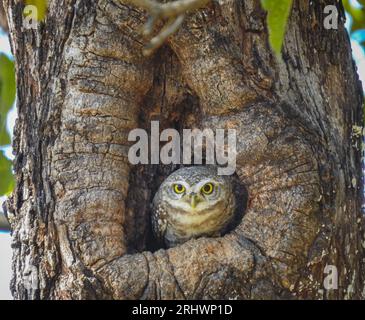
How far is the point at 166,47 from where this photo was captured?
3041mm

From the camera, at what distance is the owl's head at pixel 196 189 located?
3.33 meters

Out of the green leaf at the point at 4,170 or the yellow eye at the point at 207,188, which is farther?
the yellow eye at the point at 207,188

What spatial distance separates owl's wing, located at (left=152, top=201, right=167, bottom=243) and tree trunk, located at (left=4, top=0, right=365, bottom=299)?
0.85 feet

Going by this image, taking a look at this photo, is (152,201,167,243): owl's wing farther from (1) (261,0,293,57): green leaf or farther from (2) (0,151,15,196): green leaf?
(1) (261,0,293,57): green leaf

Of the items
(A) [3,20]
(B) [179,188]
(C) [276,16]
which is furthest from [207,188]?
(C) [276,16]

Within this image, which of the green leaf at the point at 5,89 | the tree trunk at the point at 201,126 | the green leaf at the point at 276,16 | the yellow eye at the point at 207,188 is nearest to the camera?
the green leaf at the point at 276,16

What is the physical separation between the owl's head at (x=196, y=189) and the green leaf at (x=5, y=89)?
219cm

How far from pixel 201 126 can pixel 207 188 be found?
1.57 feet

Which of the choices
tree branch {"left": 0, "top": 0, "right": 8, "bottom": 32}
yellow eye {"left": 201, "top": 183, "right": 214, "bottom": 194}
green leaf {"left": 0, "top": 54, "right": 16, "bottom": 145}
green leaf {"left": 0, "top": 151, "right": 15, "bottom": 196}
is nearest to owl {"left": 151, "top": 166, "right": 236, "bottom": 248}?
yellow eye {"left": 201, "top": 183, "right": 214, "bottom": 194}

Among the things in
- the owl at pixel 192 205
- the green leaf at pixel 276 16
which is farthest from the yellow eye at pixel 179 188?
the green leaf at pixel 276 16

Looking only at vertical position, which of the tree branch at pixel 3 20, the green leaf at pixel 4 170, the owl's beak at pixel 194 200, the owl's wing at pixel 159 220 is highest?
the tree branch at pixel 3 20

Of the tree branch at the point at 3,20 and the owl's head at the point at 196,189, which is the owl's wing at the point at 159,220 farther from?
the tree branch at the point at 3,20
